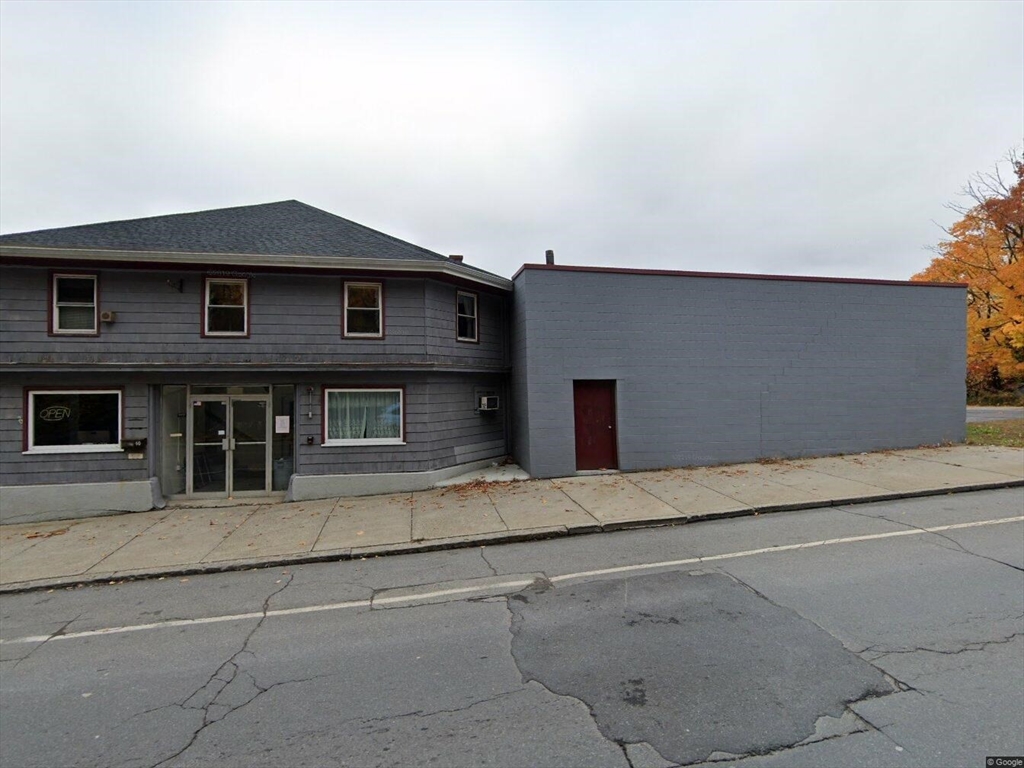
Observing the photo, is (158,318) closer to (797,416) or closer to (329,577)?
(329,577)

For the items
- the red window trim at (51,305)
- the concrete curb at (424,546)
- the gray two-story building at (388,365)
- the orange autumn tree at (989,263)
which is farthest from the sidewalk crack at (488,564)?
the orange autumn tree at (989,263)

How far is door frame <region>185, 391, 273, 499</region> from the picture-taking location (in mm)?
10398

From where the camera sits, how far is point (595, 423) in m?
11.7

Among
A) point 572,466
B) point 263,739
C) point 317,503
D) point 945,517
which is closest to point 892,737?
point 263,739

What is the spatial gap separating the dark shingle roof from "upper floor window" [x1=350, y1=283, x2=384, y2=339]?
773 mm

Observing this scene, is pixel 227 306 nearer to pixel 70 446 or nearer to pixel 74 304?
pixel 74 304

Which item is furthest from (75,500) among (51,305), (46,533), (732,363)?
(732,363)

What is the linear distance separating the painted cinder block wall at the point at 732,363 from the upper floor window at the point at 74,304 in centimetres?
918

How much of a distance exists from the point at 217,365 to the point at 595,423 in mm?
8552

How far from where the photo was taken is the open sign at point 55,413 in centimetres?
964

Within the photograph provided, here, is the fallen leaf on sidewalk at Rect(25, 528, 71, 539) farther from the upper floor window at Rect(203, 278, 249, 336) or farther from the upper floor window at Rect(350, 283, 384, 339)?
the upper floor window at Rect(350, 283, 384, 339)

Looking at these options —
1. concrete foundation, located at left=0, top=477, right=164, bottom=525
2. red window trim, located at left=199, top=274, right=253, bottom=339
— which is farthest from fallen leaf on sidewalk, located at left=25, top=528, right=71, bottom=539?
Result: red window trim, located at left=199, top=274, right=253, bottom=339

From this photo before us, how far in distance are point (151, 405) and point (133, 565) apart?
4.54m

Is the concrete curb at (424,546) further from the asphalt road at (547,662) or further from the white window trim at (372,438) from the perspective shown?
the white window trim at (372,438)
